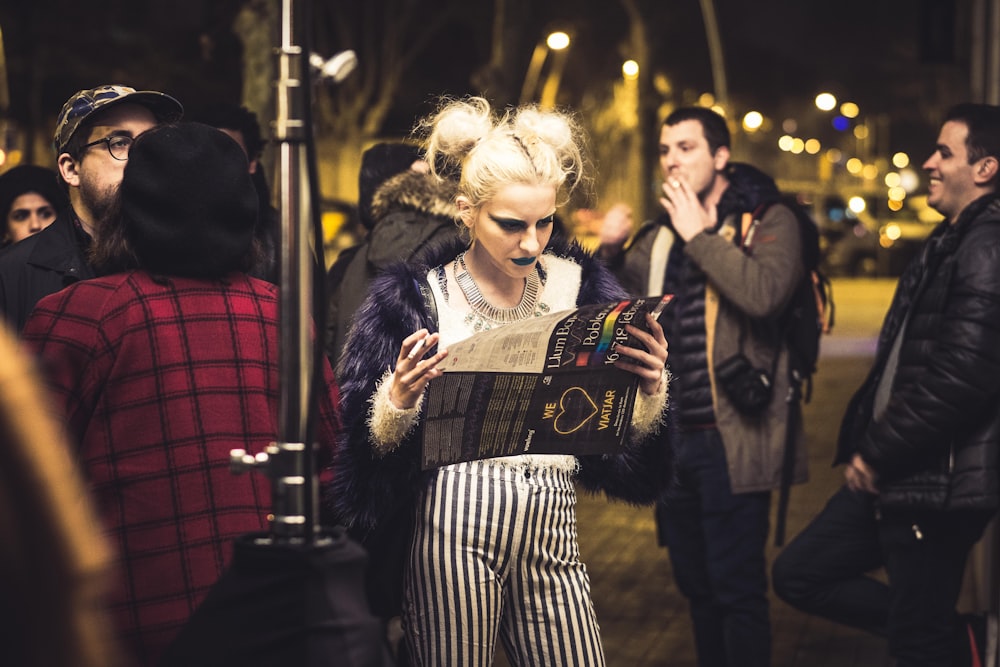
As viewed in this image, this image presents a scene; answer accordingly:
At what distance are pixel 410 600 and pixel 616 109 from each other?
36891mm

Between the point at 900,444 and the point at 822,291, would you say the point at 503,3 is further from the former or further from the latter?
the point at 900,444

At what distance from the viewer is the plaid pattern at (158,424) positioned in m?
2.73

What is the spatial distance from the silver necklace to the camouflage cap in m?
0.98

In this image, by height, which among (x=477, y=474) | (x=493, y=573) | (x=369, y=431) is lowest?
(x=493, y=573)

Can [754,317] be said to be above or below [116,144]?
below

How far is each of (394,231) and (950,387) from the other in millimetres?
2162

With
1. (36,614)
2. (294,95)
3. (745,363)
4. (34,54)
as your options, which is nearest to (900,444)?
(745,363)

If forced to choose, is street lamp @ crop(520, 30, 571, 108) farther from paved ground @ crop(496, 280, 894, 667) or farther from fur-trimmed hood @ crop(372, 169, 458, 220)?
fur-trimmed hood @ crop(372, 169, 458, 220)

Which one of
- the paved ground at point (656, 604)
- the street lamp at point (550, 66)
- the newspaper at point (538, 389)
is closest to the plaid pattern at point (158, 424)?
the newspaper at point (538, 389)

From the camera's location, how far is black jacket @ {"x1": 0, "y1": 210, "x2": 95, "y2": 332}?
374 cm

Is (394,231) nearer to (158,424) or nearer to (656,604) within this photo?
(158,424)

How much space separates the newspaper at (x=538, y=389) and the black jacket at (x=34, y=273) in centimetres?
127

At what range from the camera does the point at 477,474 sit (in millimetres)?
3240

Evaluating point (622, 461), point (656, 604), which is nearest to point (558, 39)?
point (656, 604)
